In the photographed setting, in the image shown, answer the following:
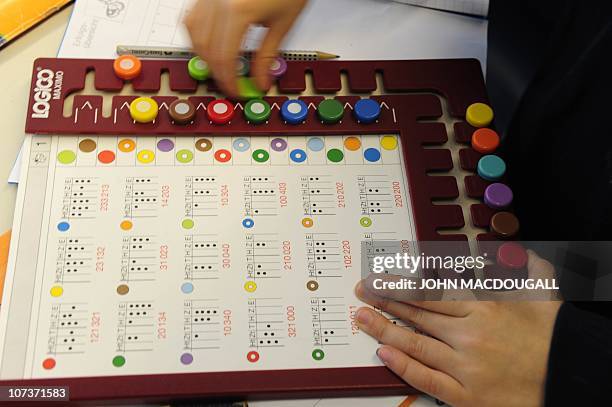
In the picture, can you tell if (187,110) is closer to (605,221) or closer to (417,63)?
(417,63)

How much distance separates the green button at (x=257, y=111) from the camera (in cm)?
72

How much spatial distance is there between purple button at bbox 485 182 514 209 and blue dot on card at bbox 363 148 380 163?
0.40ft

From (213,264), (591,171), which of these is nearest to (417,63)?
(591,171)

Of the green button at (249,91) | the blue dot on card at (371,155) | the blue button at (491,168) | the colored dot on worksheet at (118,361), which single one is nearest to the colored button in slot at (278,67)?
the green button at (249,91)

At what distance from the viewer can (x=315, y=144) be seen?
0.73 m

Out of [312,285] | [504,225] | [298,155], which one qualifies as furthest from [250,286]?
[504,225]

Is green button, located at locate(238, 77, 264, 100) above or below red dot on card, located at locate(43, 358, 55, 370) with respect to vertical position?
above

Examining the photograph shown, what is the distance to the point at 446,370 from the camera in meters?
0.61

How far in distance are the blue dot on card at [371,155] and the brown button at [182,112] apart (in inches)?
7.6

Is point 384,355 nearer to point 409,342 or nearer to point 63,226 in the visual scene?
point 409,342

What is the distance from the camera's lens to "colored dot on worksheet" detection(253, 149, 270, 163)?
71 centimetres

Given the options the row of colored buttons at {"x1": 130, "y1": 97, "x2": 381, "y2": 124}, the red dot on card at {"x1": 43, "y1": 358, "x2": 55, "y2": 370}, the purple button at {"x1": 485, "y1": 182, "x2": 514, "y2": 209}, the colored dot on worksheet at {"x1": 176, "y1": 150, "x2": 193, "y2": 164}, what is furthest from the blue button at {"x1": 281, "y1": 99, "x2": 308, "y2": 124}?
the red dot on card at {"x1": 43, "y1": 358, "x2": 55, "y2": 370}

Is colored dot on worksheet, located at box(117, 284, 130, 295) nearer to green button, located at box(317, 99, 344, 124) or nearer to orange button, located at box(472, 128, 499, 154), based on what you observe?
green button, located at box(317, 99, 344, 124)

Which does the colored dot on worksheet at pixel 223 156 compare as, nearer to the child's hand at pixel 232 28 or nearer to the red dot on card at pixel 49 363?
the child's hand at pixel 232 28
